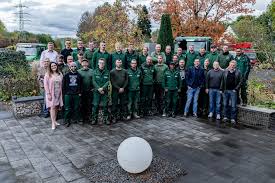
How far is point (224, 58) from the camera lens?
877 centimetres

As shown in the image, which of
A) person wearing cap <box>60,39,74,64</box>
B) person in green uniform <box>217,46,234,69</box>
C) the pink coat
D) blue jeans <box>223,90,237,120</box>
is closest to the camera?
the pink coat

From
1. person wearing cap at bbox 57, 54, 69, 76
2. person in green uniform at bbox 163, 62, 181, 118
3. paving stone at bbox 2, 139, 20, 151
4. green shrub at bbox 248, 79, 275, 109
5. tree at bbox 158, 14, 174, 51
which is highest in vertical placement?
tree at bbox 158, 14, 174, 51

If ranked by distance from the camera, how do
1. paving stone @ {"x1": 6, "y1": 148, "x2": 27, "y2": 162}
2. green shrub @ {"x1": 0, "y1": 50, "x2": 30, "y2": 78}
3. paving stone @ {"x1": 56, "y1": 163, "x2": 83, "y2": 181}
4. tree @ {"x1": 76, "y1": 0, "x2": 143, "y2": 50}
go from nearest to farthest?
paving stone @ {"x1": 56, "y1": 163, "x2": 83, "y2": 181}
paving stone @ {"x1": 6, "y1": 148, "x2": 27, "y2": 162}
green shrub @ {"x1": 0, "y1": 50, "x2": 30, "y2": 78}
tree @ {"x1": 76, "y1": 0, "x2": 143, "y2": 50}

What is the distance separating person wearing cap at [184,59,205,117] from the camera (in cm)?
824

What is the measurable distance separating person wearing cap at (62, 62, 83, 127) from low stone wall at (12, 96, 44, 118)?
4.92ft

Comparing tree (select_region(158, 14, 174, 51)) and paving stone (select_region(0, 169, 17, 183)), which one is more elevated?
tree (select_region(158, 14, 174, 51))

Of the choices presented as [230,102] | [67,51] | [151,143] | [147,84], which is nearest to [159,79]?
[147,84]

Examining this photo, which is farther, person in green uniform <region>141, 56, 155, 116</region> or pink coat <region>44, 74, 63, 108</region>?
person in green uniform <region>141, 56, 155, 116</region>

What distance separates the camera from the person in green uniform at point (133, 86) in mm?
7980

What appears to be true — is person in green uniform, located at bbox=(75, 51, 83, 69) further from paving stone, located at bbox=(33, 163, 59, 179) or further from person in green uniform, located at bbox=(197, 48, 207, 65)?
person in green uniform, located at bbox=(197, 48, 207, 65)

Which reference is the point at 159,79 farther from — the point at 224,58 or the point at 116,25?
the point at 116,25

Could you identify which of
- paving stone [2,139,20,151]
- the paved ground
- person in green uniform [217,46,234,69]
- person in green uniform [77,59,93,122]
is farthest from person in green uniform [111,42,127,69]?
paving stone [2,139,20,151]

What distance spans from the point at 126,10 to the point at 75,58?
9.18 m

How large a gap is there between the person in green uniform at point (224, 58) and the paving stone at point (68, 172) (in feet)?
19.0
